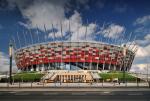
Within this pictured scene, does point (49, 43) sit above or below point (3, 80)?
above

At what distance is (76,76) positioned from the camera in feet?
230

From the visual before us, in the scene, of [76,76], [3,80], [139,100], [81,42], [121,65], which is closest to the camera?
[139,100]

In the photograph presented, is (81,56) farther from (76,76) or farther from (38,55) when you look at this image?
(76,76)

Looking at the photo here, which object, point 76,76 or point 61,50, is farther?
point 61,50

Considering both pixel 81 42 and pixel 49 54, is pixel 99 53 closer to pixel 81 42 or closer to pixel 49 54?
pixel 81 42

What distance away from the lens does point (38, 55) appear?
367 ft

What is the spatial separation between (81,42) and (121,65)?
2157 centimetres

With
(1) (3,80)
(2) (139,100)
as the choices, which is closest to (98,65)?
(1) (3,80)

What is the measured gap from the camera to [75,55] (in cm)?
10750

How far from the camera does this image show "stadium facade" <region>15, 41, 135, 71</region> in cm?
10662

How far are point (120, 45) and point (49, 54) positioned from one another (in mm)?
29039

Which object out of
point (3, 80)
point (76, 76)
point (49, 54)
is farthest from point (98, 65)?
point (3, 80)

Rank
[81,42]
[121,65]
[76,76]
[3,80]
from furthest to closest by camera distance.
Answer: [121,65] < [81,42] < [76,76] < [3,80]

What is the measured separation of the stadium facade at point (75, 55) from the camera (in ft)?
350
